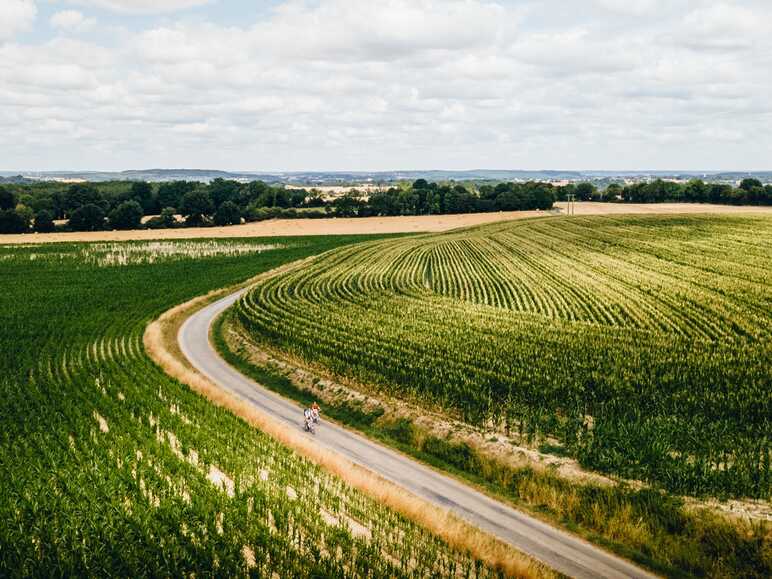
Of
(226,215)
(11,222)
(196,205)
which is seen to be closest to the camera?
(11,222)

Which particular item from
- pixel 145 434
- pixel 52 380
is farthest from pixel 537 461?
pixel 52 380

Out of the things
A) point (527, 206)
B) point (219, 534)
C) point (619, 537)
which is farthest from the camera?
point (527, 206)

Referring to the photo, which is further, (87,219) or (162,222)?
(162,222)

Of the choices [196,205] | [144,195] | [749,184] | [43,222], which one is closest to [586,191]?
[749,184]

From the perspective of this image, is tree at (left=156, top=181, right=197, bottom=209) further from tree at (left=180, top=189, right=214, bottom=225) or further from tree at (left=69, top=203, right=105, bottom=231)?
tree at (left=69, top=203, right=105, bottom=231)

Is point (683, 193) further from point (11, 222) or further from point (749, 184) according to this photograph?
point (11, 222)

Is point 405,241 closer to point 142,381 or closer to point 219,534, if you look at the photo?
point 142,381

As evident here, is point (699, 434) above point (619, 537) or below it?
above
